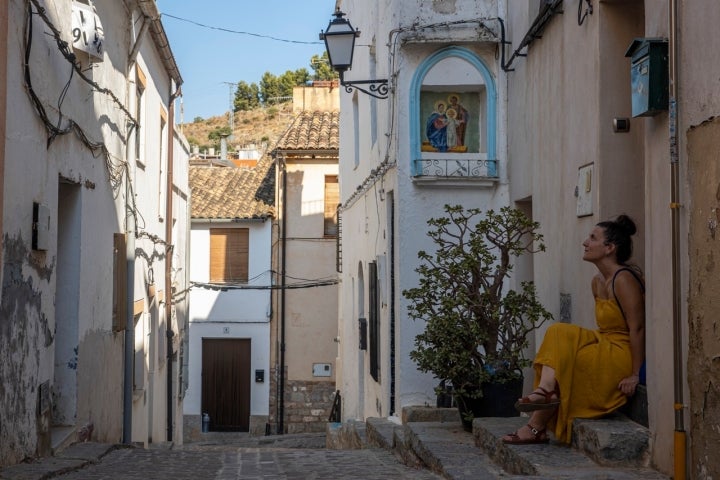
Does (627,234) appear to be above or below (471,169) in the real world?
below

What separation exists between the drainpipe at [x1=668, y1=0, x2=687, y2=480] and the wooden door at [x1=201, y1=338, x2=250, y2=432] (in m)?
20.5

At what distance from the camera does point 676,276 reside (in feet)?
15.8

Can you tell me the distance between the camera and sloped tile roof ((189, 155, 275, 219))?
2486cm

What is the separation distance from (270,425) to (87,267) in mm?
15258

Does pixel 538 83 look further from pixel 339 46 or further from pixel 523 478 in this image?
pixel 523 478

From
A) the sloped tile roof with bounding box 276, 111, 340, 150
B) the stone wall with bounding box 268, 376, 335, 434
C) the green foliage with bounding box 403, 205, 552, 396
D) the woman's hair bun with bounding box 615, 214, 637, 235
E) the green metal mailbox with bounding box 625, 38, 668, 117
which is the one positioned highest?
the sloped tile roof with bounding box 276, 111, 340, 150

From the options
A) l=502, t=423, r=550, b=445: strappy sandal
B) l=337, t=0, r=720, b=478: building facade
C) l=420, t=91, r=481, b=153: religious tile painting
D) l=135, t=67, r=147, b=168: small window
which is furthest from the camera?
l=135, t=67, r=147, b=168: small window

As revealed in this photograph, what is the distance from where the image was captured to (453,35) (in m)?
10.6

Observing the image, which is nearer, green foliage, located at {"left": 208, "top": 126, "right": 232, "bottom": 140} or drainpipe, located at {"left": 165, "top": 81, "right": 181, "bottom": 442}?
drainpipe, located at {"left": 165, "top": 81, "right": 181, "bottom": 442}

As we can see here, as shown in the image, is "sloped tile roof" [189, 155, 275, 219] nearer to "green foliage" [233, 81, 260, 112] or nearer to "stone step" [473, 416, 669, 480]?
"stone step" [473, 416, 669, 480]

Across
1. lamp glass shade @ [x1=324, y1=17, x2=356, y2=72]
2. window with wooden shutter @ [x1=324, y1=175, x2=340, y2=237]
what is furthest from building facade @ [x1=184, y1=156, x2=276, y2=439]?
lamp glass shade @ [x1=324, y1=17, x2=356, y2=72]

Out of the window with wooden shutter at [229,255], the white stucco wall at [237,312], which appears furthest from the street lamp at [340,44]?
the window with wooden shutter at [229,255]

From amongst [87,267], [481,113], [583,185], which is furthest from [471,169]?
[87,267]

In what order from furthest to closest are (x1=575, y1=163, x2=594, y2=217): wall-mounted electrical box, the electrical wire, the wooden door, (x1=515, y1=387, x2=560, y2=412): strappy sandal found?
the wooden door
the electrical wire
(x1=575, y1=163, x2=594, y2=217): wall-mounted electrical box
(x1=515, y1=387, x2=560, y2=412): strappy sandal
